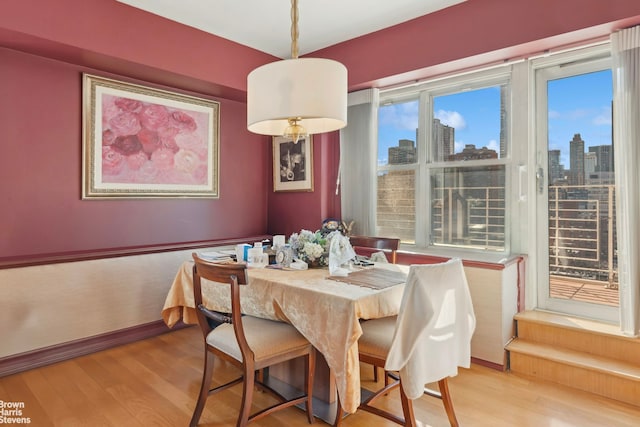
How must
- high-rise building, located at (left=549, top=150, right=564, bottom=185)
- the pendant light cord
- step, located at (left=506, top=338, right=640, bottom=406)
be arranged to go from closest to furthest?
the pendant light cord
step, located at (left=506, top=338, right=640, bottom=406)
high-rise building, located at (left=549, top=150, right=564, bottom=185)

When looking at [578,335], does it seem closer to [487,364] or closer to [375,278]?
[487,364]

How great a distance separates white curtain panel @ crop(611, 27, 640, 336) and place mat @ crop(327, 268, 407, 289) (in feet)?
4.51

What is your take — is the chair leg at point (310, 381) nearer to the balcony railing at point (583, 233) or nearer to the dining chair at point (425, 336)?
the dining chair at point (425, 336)

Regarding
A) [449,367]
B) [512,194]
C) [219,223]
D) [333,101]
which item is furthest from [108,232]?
[512,194]

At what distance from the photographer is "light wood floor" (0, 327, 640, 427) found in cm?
205

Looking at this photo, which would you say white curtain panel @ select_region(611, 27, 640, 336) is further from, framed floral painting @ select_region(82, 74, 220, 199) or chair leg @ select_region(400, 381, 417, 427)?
framed floral painting @ select_region(82, 74, 220, 199)

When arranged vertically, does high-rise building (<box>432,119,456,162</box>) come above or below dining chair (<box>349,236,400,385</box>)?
above

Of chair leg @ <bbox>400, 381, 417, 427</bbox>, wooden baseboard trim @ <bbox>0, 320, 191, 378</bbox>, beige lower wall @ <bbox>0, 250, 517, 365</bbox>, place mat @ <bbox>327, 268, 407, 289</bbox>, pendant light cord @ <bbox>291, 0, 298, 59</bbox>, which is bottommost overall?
wooden baseboard trim @ <bbox>0, 320, 191, 378</bbox>

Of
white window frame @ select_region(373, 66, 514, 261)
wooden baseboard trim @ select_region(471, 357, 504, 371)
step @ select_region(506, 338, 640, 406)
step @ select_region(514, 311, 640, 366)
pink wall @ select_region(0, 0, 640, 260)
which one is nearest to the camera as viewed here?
step @ select_region(506, 338, 640, 406)

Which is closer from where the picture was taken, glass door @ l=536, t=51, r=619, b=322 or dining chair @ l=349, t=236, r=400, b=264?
glass door @ l=536, t=51, r=619, b=322

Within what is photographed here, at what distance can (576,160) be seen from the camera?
2742mm

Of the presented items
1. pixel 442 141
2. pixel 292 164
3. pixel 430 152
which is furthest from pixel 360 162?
pixel 292 164

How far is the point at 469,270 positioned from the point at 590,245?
84 cm

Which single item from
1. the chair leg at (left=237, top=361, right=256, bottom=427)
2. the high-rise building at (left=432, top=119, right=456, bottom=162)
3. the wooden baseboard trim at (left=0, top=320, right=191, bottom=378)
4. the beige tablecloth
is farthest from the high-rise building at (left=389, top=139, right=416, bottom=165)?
the wooden baseboard trim at (left=0, top=320, right=191, bottom=378)
